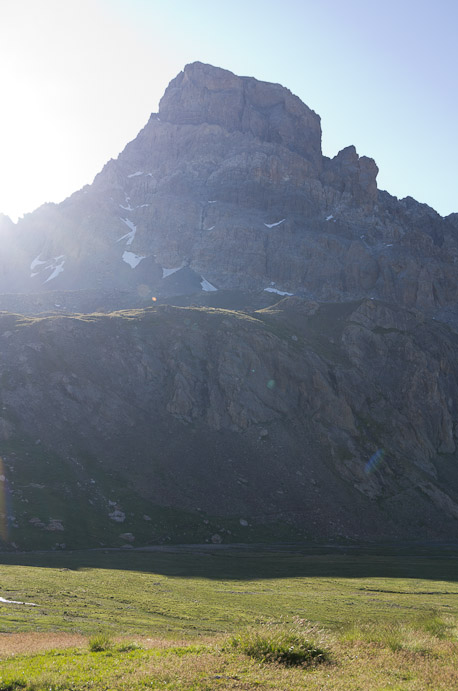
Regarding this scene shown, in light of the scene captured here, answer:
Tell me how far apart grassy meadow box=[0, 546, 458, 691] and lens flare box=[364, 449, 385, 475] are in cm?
4217

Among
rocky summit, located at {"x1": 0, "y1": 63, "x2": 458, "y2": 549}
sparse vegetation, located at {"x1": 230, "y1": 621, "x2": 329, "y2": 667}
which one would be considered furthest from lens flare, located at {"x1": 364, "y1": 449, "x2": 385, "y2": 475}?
sparse vegetation, located at {"x1": 230, "y1": 621, "x2": 329, "y2": 667}

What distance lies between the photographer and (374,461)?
122m

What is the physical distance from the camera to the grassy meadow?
1798cm

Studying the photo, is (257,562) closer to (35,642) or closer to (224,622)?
(224,622)

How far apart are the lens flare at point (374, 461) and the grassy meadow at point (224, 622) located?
138 feet

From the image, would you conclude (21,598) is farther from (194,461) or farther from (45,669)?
(194,461)

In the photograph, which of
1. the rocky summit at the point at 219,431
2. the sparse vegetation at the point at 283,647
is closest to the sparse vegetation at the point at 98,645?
the sparse vegetation at the point at 283,647

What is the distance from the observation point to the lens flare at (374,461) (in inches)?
4681

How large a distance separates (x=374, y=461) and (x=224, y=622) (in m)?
95.8

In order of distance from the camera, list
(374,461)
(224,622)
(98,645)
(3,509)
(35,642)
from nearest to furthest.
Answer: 1. (98,645)
2. (35,642)
3. (224,622)
4. (3,509)
5. (374,461)

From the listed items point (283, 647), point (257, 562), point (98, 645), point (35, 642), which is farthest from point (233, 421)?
point (283, 647)

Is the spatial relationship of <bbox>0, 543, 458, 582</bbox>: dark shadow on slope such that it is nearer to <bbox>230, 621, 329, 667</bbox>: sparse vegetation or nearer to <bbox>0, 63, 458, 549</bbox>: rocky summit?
<bbox>0, 63, 458, 549</bbox>: rocky summit

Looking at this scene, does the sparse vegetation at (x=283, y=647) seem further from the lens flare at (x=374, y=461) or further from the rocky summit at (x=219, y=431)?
the lens flare at (x=374, y=461)

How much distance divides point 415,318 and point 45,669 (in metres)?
176
